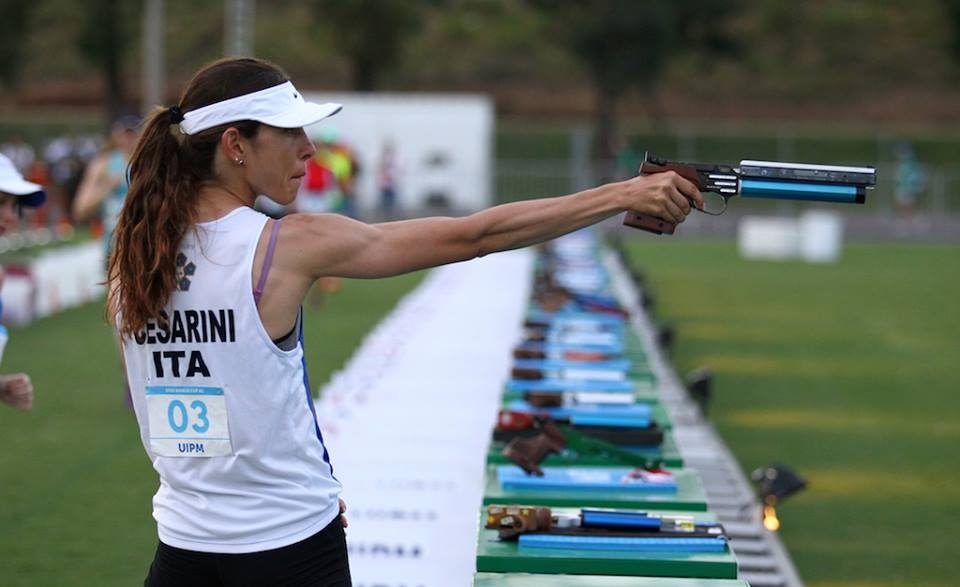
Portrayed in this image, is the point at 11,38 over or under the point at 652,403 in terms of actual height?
over

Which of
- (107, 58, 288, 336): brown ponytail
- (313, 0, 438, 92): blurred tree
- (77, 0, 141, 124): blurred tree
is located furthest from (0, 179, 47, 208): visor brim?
(77, 0, 141, 124): blurred tree

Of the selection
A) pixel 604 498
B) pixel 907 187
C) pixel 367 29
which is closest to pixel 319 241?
pixel 604 498

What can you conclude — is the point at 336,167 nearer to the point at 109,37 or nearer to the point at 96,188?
the point at 96,188

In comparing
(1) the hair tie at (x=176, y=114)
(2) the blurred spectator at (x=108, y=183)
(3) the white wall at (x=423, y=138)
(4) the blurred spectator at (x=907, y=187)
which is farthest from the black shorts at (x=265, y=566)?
(4) the blurred spectator at (x=907, y=187)

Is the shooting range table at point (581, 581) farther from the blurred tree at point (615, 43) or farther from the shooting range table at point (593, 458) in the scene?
the blurred tree at point (615, 43)

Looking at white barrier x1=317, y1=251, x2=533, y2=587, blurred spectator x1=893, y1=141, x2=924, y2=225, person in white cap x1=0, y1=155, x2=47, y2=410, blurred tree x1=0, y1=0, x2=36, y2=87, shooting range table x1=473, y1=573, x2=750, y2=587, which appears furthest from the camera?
blurred tree x1=0, y1=0, x2=36, y2=87

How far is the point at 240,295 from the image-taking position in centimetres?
320

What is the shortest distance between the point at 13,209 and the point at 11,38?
60.2 metres

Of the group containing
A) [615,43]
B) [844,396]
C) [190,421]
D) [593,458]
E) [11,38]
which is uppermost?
[11,38]

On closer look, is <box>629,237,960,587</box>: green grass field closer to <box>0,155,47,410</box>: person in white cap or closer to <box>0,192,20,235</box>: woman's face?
<box>0,155,47,410</box>: person in white cap

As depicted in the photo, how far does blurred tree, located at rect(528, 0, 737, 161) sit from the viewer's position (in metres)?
50.7

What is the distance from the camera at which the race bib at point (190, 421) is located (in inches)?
129

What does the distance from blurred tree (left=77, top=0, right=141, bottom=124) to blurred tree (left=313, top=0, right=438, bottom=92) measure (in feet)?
23.6

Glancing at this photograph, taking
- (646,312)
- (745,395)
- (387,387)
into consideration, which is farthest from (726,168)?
(646,312)
